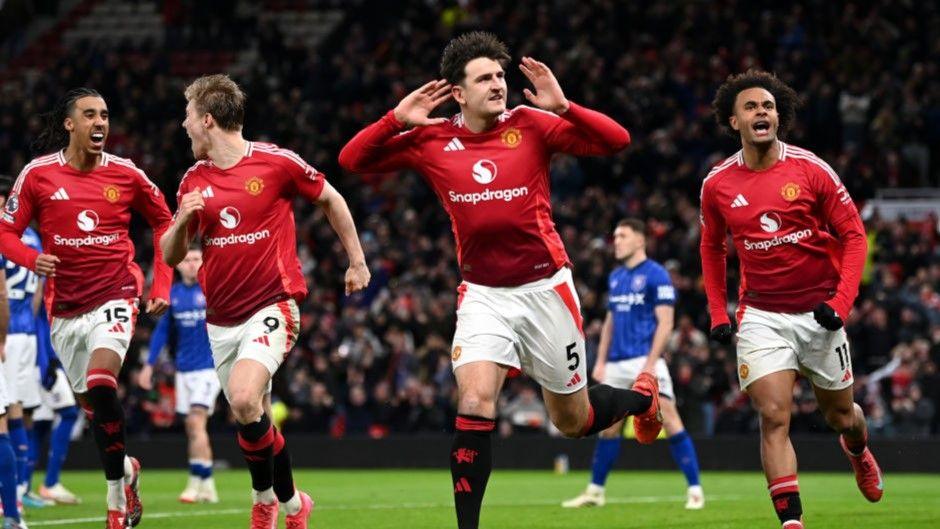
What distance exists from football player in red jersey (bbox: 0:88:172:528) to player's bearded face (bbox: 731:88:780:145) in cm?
408

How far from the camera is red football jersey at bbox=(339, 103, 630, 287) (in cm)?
907

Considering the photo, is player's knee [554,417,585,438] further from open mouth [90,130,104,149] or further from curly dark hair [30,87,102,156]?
curly dark hair [30,87,102,156]

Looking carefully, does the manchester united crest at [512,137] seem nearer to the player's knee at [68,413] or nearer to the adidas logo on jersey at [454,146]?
the adidas logo on jersey at [454,146]

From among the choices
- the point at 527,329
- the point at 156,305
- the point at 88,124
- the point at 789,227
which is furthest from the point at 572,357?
the point at 88,124

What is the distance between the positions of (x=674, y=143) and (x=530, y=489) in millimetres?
10644

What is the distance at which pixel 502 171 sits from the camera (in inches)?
357

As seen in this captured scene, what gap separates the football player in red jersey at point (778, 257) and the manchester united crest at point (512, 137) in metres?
1.54

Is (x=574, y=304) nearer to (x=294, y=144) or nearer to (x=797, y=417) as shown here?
(x=797, y=417)

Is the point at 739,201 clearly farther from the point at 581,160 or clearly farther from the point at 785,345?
the point at 581,160

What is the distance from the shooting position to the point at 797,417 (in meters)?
21.4

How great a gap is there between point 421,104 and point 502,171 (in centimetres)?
62

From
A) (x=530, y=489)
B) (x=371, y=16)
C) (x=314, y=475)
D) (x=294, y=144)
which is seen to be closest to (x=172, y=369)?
(x=314, y=475)

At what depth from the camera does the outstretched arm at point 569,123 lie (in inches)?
348

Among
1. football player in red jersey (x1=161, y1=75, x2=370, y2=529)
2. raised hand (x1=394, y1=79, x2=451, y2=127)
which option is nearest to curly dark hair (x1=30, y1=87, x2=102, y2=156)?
football player in red jersey (x1=161, y1=75, x2=370, y2=529)
